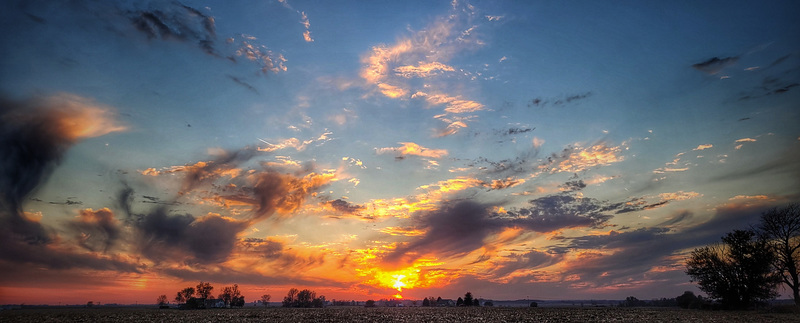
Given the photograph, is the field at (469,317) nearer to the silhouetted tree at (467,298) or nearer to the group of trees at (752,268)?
the group of trees at (752,268)

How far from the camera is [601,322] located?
144ft

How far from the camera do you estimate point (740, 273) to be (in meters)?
65.2

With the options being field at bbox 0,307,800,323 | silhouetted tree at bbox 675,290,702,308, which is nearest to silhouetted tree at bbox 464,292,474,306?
silhouetted tree at bbox 675,290,702,308

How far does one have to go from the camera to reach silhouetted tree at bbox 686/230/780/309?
62.6 meters

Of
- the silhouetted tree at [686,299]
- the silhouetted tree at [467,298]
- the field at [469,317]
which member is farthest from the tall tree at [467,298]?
the field at [469,317]

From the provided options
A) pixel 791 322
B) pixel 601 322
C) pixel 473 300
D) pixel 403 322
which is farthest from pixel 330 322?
pixel 473 300

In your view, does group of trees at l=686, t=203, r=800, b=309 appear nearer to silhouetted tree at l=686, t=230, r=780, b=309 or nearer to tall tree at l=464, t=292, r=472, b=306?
silhouetted tree at l=686, t=230, r=780, b=309

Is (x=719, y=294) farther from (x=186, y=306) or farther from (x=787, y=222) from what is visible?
(x=186, y=306)

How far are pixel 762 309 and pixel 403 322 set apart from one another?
60.3m

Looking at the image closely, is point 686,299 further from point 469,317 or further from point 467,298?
Result: point 467,298

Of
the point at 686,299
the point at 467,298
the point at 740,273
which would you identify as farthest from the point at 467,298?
the point at 740,273

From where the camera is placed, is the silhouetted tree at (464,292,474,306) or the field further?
the silhouetted tree at (464,292,474,306)

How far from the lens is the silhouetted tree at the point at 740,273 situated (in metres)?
62.6

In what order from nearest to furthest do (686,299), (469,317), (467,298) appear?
1. (469,317)
2. (686,299)
3. (467,298)
